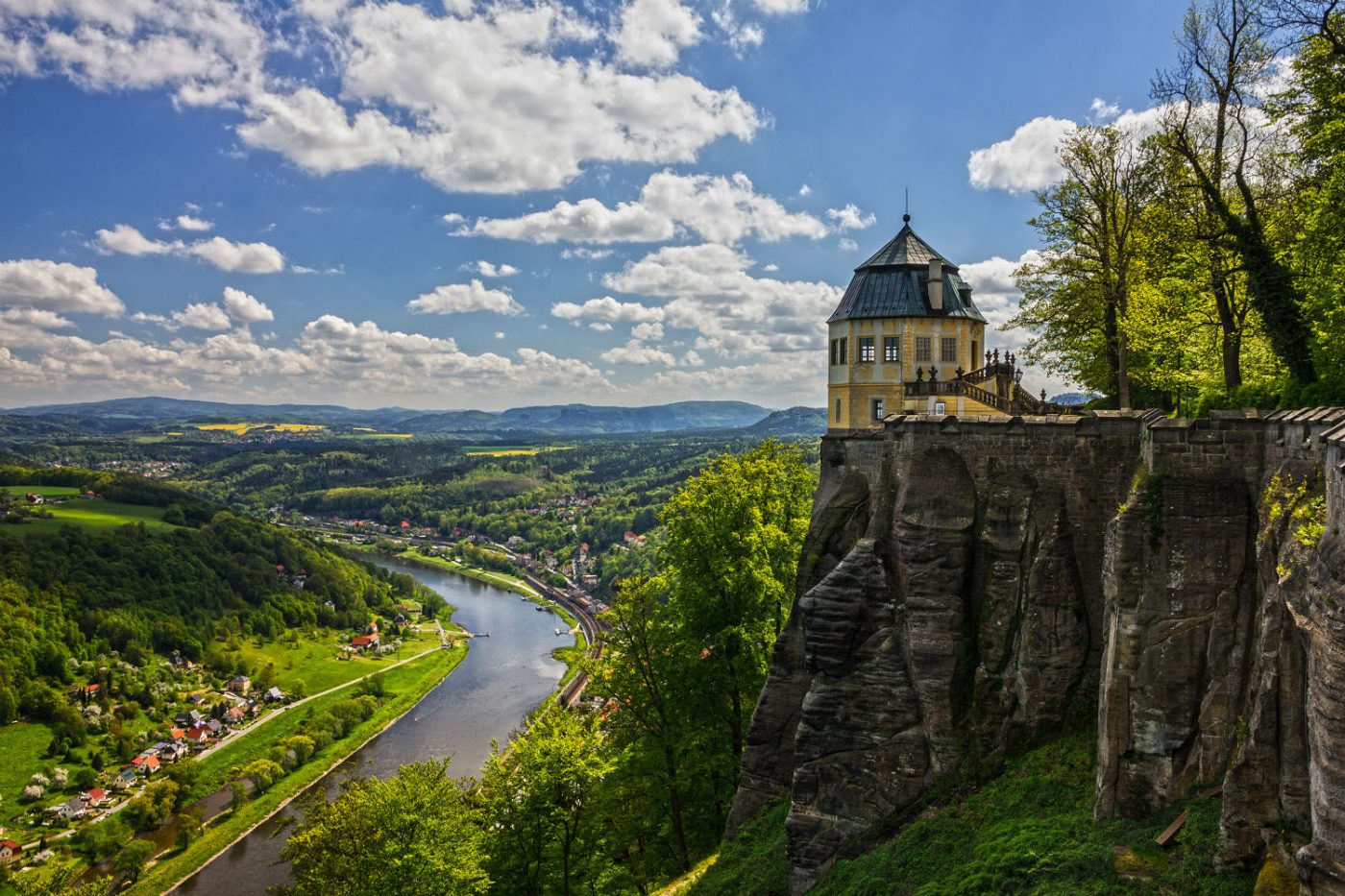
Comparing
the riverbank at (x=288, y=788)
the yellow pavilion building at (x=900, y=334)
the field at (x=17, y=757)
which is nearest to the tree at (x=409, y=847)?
the yellow pavilion building at (x=900, y=334)

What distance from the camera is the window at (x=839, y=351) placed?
98.3ft

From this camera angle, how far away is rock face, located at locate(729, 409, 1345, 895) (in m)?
9.72

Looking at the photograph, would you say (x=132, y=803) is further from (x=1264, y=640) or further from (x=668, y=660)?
(x=1264, y=640)

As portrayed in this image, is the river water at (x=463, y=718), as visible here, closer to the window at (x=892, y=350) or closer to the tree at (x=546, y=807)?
the tree at (x=546, y=807)

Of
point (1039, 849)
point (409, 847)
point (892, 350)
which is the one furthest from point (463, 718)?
point (1039, 849)

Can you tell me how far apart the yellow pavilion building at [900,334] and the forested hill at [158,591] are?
86188 millimetres

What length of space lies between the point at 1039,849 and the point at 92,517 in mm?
164323

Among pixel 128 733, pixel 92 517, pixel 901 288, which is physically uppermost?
pixel 901 288

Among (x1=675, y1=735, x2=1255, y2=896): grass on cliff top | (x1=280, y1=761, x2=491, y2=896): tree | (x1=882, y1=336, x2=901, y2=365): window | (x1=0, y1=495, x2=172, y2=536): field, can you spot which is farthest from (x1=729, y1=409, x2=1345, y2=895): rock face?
(x1=0, y1=495, x2=172, y2=536): field

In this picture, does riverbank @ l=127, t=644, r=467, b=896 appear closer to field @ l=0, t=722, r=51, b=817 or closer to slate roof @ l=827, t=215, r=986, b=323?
field @ l=0, t=722, r=51, b=817

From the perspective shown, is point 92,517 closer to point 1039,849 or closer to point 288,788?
point 288,788

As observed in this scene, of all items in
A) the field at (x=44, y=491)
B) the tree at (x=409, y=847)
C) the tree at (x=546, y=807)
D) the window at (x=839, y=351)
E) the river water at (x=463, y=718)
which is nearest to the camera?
the tree at (x=409, y=847)

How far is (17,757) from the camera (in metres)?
68.1

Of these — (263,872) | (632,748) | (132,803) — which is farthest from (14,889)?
(632,748)
